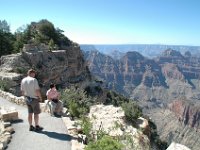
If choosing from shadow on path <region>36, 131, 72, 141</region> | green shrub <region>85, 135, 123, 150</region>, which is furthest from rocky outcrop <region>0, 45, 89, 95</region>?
green shrub <region>85, 135, 123, 150</region>

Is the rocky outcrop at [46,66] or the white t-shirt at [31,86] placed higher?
the white t-shirt at [31,86]

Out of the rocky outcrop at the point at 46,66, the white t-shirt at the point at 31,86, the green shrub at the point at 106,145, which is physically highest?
the white t-shirt at the point at 31,86

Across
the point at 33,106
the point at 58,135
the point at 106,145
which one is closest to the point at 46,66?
the point at 33,106

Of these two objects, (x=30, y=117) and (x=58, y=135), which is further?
(x=30, y=117)

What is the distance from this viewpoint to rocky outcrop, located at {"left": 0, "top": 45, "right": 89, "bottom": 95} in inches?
1431

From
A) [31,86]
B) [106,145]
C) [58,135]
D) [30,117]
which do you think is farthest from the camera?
[30,117]

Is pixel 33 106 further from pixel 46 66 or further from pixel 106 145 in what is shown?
pixel 46 66

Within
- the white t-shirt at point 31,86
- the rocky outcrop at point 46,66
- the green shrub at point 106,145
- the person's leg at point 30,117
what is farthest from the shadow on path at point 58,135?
the rocky outcrop at point 46,66

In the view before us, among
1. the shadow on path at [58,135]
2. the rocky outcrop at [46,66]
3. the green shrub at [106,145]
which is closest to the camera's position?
the green shrub at [106,145]

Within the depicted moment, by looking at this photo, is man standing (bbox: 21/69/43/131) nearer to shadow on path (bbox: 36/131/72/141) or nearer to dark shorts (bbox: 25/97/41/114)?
dark shorts (bbox: 25/97/41/114)

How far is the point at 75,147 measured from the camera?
35.7 ft

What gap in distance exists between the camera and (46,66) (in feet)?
145

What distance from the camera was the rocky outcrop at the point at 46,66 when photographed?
3634 centimetres

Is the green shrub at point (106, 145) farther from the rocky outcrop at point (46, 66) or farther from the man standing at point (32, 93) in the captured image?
the rocky outcrop at point (46, 66)
